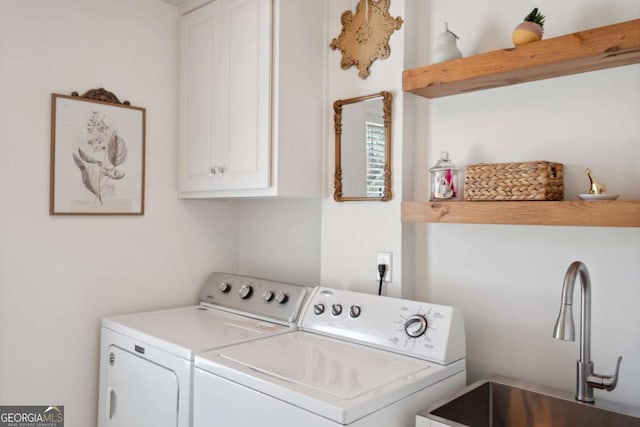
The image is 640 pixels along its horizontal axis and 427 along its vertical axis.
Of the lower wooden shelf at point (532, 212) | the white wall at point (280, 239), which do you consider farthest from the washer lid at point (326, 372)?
the white wall at point (280, 239)

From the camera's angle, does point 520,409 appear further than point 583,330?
Yes

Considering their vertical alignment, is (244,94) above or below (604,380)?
above

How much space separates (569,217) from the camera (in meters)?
1.35

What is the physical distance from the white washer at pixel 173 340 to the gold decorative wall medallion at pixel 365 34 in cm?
103

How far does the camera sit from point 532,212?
142cm

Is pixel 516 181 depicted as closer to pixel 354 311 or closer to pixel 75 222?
pixel 354 311

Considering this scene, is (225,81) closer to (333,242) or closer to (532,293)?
(333,242)

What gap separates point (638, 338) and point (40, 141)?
234cm

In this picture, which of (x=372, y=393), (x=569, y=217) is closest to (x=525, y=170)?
(x=569, y=217)

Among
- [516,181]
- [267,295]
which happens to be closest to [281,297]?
[267,295]

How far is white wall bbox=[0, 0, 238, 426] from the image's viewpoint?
195 centimetres

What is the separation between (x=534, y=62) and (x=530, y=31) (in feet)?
0.35

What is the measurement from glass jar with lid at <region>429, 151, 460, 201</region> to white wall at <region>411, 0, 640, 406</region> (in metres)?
0.11

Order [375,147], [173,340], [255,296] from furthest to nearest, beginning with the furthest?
[255,296] → [375,147] → [173,340]
